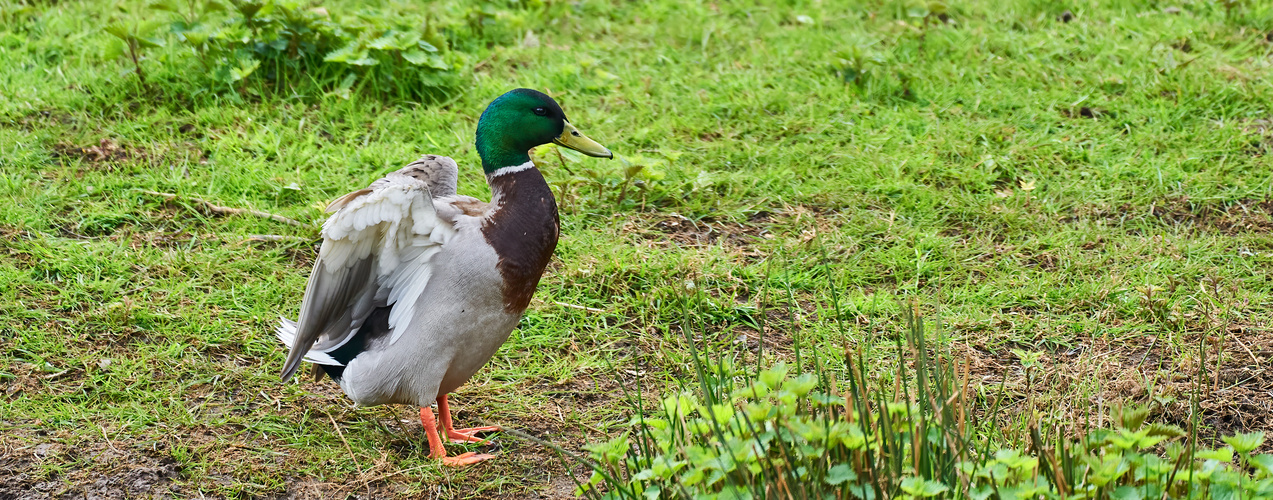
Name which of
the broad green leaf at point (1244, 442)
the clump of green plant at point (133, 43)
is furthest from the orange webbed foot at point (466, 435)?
the clump of green plant at point (133, 43)

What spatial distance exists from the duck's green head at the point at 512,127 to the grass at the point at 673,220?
24.1 inches

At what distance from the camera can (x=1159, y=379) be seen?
9.90 feet

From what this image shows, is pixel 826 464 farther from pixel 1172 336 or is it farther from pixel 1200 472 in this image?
pixel 1172 336

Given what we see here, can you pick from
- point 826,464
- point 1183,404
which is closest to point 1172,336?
point 1183,404

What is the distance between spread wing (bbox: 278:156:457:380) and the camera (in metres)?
2.47

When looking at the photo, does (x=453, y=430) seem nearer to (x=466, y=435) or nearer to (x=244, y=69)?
(x=466, y=435)

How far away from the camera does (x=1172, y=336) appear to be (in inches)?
126

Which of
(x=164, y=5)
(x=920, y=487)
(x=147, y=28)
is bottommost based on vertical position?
(x=147, y=28)

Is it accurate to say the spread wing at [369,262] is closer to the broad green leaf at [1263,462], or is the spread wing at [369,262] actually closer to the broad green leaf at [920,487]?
the broad green leaf at [920,487]

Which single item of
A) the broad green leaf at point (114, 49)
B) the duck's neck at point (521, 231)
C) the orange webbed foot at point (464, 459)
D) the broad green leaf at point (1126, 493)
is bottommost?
the orange webbed foot at point (464, 459)

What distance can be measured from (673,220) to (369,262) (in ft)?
4.95

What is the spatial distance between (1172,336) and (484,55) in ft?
10.3

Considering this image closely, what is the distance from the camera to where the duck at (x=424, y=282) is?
2566 millimetres

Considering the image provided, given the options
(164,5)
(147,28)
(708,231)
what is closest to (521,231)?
(708,231)
